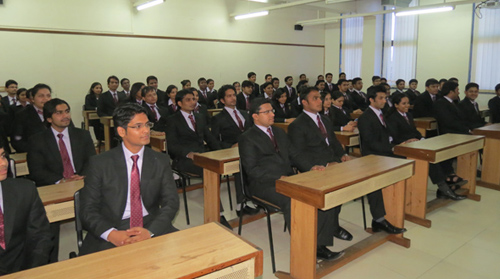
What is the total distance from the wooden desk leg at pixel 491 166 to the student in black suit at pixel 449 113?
1.42 feet

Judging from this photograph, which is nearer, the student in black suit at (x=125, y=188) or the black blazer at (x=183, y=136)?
the student in black suit at (x=125, y=188)

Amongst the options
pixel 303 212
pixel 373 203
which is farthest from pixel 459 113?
pixel 303 212

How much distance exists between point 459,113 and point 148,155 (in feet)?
16.7

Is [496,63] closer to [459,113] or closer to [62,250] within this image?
[459,113]

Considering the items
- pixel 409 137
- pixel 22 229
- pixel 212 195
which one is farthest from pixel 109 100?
pixel 22 229

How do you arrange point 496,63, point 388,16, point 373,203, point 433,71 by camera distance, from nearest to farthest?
point 373,203 → point 496,63 → point 433,71 → point 388,16

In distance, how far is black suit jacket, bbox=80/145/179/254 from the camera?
6.71ft

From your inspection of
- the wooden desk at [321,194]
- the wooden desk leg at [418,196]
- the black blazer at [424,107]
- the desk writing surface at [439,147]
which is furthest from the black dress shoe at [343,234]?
the black blazer at [424,107]

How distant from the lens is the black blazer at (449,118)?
17.0 feet

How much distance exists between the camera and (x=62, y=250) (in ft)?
10.4

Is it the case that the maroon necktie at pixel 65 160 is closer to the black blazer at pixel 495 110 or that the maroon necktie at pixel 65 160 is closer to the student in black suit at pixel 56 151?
the student in black suit at pixel 56 151

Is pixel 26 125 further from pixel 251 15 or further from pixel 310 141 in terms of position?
pixel 251 15

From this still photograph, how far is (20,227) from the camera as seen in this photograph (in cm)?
184

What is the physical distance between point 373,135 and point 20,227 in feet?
11.2
